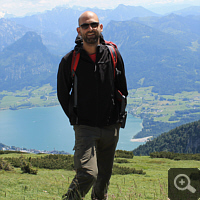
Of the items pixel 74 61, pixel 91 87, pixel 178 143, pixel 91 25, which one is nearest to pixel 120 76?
pixel 91 87

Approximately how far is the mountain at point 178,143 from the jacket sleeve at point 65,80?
265ft

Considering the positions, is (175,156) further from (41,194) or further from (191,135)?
(191,135)

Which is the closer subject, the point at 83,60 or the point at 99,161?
the point at 83,60

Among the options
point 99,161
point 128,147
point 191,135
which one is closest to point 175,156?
point 99,161

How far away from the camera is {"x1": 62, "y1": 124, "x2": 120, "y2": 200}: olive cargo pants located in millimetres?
4734

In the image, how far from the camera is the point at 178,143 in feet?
289

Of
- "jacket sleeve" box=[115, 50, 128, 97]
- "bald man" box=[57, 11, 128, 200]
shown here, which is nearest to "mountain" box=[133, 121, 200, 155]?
"jacket sleeve" box=[115, 50, 128, 97]

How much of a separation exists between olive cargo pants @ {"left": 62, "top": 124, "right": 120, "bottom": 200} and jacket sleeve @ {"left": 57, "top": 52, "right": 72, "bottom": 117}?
532mm

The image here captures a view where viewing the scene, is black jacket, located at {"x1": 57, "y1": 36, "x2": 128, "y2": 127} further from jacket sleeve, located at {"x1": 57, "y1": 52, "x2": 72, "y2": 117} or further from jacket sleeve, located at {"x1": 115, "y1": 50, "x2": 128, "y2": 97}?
jacket sleeve, located at {"x1": 115, "y1": 50, "x2": 128, "y2": 97}

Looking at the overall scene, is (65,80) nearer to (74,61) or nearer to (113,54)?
(74,61)

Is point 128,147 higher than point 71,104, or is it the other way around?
point 128,147

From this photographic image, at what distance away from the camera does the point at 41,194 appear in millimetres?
7863

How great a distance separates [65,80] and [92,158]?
146cm

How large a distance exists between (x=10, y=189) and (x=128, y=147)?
164 meters
